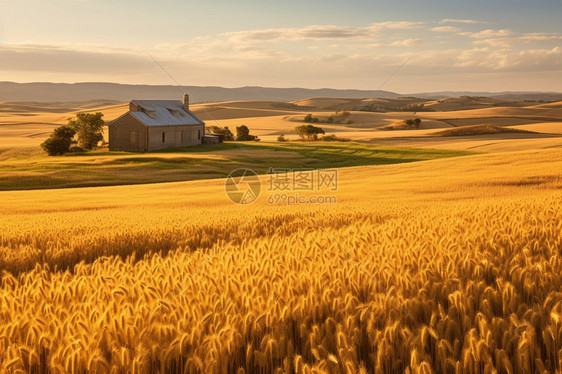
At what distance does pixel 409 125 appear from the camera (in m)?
96.3

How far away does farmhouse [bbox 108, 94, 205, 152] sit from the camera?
2341 inches

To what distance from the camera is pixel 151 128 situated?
59344 mm

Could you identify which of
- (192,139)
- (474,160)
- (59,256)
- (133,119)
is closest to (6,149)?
(133,119)

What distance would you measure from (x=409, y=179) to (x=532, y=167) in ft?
18.5

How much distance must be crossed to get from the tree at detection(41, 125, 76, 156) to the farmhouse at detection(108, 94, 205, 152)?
18.7 ft

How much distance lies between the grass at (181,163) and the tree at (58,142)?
8.03ft

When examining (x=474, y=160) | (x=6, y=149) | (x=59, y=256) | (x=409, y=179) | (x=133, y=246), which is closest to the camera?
(x=59, y=256)

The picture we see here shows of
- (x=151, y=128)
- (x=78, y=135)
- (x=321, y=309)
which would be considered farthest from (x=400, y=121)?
(x=321, y=309)

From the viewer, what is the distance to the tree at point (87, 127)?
61.5 metres

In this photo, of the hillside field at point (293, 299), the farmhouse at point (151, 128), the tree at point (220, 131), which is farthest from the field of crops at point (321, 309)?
the tree at point (220, 131)

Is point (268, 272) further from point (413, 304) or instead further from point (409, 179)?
point (409, 179)

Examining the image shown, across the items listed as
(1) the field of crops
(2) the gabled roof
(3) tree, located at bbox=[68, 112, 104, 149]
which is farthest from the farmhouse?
(1) the field of crops

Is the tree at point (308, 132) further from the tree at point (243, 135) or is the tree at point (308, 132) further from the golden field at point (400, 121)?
the tree at point (243, 135)

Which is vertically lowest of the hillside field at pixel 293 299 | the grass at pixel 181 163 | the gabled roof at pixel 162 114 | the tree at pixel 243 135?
the grass at pixel 181 163
